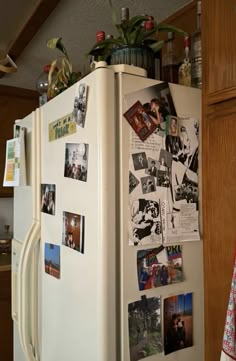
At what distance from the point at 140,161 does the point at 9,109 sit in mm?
1904

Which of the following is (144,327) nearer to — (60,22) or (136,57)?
(136,57)

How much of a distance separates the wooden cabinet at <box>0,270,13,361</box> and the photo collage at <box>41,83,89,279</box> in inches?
41.9

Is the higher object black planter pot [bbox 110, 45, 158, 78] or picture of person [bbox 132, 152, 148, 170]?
black planter pot [bbox 110, 45, 158, 78]

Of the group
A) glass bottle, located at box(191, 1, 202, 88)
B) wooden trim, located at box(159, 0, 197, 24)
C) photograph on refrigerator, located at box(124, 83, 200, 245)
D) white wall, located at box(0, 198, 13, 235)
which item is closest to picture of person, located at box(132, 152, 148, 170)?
photograph on refrigerator, located at box(124, 83, 200, 245)

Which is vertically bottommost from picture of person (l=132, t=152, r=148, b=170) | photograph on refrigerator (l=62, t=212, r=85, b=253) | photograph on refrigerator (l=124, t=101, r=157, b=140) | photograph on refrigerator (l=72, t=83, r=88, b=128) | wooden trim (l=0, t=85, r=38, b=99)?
photograph on refrigerator (l=62, t=212, r=85, b=253)

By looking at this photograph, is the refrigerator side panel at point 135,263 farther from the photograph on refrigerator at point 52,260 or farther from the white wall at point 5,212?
the white wall at point 5,212

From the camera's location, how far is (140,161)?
96 centimetres

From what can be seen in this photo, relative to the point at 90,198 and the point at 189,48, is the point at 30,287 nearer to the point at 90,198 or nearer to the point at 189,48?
the point at 90,198

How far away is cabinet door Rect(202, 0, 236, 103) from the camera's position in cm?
92

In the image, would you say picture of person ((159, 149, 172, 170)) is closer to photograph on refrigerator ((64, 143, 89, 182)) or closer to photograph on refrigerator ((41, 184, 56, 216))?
photograph on refrigerator ((64, 143, 89, 182))

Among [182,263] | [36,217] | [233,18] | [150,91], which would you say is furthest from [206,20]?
[36,217]

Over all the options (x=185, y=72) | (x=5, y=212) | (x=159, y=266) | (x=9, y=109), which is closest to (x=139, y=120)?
(x=185, y=72)

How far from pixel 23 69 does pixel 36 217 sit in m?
1.48

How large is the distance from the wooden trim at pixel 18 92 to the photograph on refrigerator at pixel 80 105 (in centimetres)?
173
